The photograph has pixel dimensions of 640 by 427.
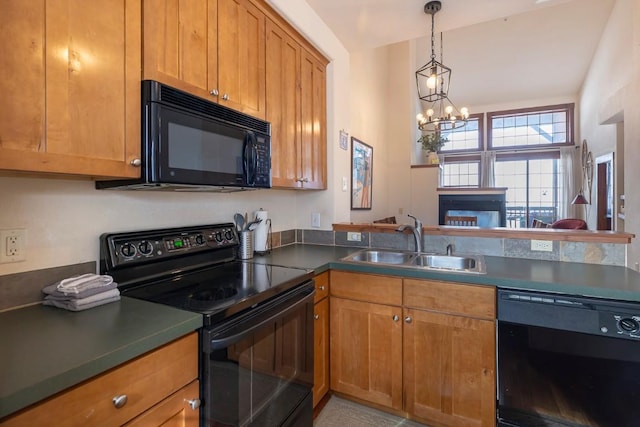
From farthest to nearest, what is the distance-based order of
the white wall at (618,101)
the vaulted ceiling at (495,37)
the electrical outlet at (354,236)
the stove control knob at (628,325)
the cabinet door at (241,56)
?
the white wall at (618,101) → the electrical outlet at (354,236) → the vaulted ceiling at (495,37) → the cabinet door at (241,56) → the stove control knob at (628,325)

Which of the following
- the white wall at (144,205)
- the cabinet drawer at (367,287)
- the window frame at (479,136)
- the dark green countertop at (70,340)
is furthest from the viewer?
the window frame at (479,136)

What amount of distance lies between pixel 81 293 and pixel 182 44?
103 centimetres

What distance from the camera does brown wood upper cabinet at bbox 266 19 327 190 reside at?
6.34 ft

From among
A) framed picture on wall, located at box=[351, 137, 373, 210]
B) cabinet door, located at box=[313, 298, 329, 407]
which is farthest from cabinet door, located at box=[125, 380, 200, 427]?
framed picture on wall, located at box=[351, 137, 373, 210]

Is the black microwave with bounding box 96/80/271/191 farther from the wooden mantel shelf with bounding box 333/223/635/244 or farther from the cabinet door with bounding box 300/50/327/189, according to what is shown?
the wooden mantel shelf with bounding box 333/223/635/244

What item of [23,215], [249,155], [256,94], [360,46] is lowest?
[23,215]

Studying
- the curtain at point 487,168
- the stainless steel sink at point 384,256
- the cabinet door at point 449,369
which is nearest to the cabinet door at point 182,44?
the stainless steel sink at point 384,256

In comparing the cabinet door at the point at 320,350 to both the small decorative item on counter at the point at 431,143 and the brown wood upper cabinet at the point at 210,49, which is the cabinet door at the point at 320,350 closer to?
the brown wood upper cabinet at the point at 210,49

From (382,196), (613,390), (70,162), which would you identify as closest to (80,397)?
(70,162)

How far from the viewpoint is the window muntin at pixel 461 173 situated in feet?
25.8

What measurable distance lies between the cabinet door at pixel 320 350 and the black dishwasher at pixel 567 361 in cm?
91

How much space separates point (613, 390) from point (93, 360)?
75.8 inches

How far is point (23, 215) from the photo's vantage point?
3.66 ft

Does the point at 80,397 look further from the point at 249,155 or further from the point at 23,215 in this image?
the point at 249,155
